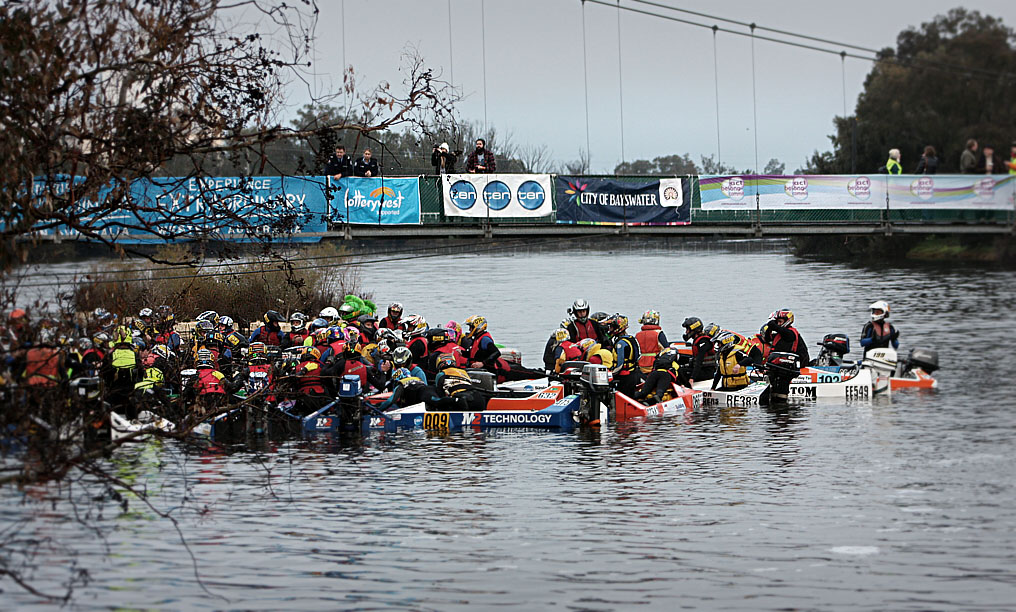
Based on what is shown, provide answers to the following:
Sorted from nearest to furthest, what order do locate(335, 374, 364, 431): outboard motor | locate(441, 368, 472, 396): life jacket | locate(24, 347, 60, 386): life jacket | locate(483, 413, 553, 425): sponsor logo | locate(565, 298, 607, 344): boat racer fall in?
locate(24, 347, 60, 386): life jacket
locate(335, 374, 364, 431): outboard motor
locate(483, 413, 553, 425): sponsor logo
locate(441, 368, 472, 396): life jacket
locate(565, 298, 607, 344): boat racer

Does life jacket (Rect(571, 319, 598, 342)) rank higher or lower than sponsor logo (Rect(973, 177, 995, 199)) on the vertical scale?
lower

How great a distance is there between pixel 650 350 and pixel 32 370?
1607 centimetres

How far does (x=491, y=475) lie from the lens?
711 inches

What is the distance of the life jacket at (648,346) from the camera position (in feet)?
78.2

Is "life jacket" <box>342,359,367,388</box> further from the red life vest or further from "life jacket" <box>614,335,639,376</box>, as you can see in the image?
the red life vest

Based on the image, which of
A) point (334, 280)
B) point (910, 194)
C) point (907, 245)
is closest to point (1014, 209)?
point (910, 194)

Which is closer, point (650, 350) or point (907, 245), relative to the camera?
point (650, 350)

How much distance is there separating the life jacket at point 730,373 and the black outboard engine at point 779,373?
528 mm

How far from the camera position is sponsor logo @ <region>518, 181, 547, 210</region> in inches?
1151

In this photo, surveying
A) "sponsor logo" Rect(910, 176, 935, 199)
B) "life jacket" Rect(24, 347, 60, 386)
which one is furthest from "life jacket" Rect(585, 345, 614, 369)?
"life jacket" Rect(24, 347, 60, 386)

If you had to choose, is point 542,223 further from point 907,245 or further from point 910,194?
point 907,245

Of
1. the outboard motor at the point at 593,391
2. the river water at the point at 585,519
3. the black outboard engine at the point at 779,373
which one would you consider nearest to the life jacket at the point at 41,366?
the river water at the point at 585,519

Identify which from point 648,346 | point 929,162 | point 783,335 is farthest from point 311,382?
point 929,162

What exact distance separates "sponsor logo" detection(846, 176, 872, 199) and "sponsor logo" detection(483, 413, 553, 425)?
43.6 feet
